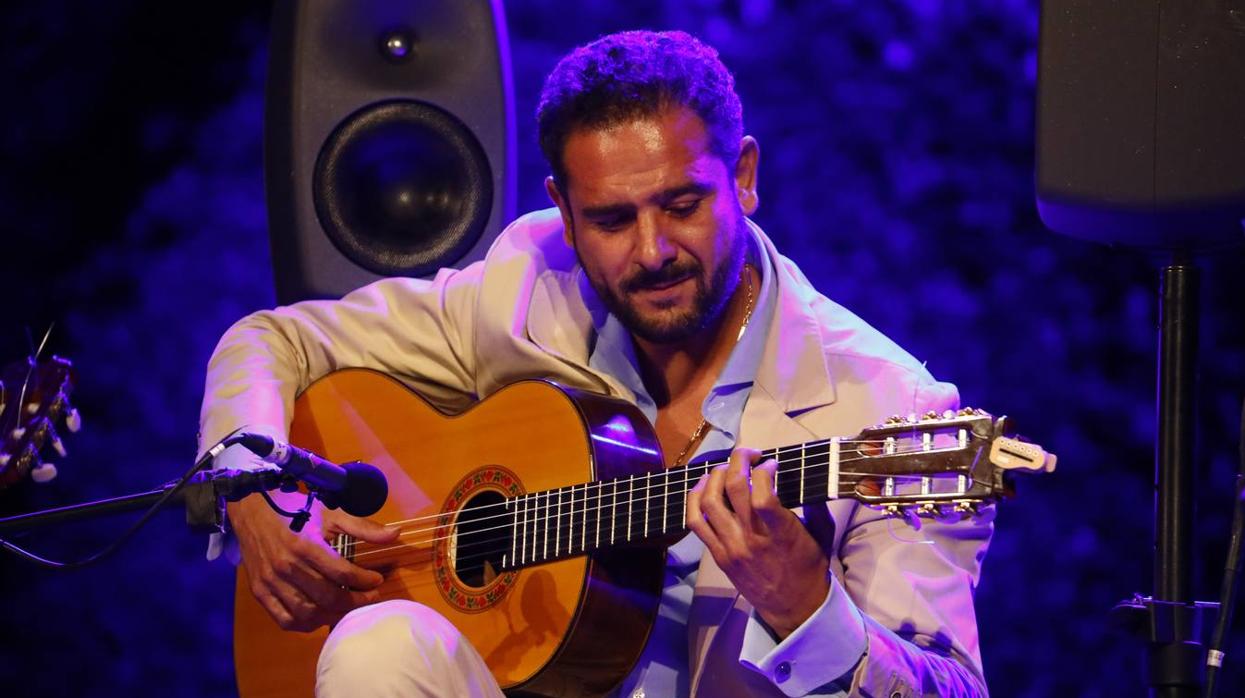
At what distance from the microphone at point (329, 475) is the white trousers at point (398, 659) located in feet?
0.72

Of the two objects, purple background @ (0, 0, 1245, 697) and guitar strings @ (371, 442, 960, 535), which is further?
purple background @ (0, 0, 1245, 697)

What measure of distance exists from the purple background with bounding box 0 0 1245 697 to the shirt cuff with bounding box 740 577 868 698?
1.17 metres

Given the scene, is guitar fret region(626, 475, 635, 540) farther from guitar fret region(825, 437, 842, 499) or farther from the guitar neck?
guitar fret region(825, 437, 842, 499)

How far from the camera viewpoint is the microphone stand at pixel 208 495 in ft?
6.15

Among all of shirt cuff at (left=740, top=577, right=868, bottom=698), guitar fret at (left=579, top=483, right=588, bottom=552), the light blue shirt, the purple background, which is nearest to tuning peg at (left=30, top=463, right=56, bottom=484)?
guitar fret at (left=579, top=483, right=588, bottom=552)

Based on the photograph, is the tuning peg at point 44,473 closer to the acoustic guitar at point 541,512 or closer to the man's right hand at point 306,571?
the man's right hand at point 306,571

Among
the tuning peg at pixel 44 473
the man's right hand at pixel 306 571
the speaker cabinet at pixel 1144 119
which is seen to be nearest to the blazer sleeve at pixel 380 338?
the man's right hand at pixel 306 571

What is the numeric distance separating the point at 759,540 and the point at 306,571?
0.88 meters

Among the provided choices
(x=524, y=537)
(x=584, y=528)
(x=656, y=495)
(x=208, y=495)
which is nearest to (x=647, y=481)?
(x=656, y=495)

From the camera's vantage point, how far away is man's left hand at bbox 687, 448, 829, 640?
194cm

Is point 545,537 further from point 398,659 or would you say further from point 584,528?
point 398,659

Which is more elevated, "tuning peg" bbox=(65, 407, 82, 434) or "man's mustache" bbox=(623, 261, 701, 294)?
"man's mustache" bbox=(623, 261, 701, 294)

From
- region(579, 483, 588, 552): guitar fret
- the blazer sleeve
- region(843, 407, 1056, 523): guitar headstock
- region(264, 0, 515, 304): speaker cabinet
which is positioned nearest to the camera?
region(843, 407, 1056, 523): guitar headstock

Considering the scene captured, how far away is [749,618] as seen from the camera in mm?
2104
